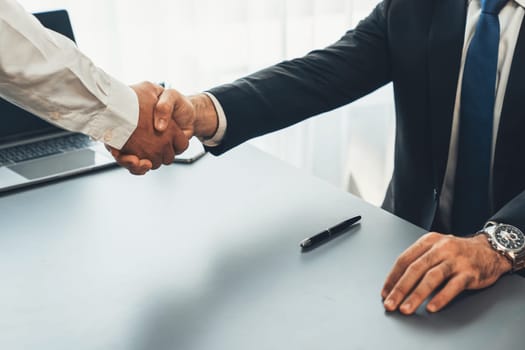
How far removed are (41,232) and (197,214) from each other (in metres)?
0.26

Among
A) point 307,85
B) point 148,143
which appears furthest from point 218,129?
point 307,85

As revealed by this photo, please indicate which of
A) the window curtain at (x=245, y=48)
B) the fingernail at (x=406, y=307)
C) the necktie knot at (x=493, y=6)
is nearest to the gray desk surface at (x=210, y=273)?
the fingernail at (x=406, y=307)

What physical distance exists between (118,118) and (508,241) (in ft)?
2.39

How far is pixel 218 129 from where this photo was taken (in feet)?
4.33

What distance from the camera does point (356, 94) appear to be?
1522 millimetres

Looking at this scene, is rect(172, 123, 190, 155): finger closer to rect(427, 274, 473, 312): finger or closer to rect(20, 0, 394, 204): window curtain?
rect(427, 274, 473, 312): finger

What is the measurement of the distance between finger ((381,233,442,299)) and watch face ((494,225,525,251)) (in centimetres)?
12

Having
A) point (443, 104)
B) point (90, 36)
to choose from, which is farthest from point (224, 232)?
point (90, 36)

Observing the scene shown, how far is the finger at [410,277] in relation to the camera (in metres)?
0.85

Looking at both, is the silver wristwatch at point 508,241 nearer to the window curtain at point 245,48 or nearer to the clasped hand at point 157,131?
the clasped hand at point 157,131

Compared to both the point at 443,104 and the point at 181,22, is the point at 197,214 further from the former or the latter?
the point at 181,22

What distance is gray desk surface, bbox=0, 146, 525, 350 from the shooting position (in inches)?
31.9

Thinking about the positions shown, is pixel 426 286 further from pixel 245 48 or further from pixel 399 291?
pixel 245 48

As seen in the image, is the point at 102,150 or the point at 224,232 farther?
the point at 102,150
